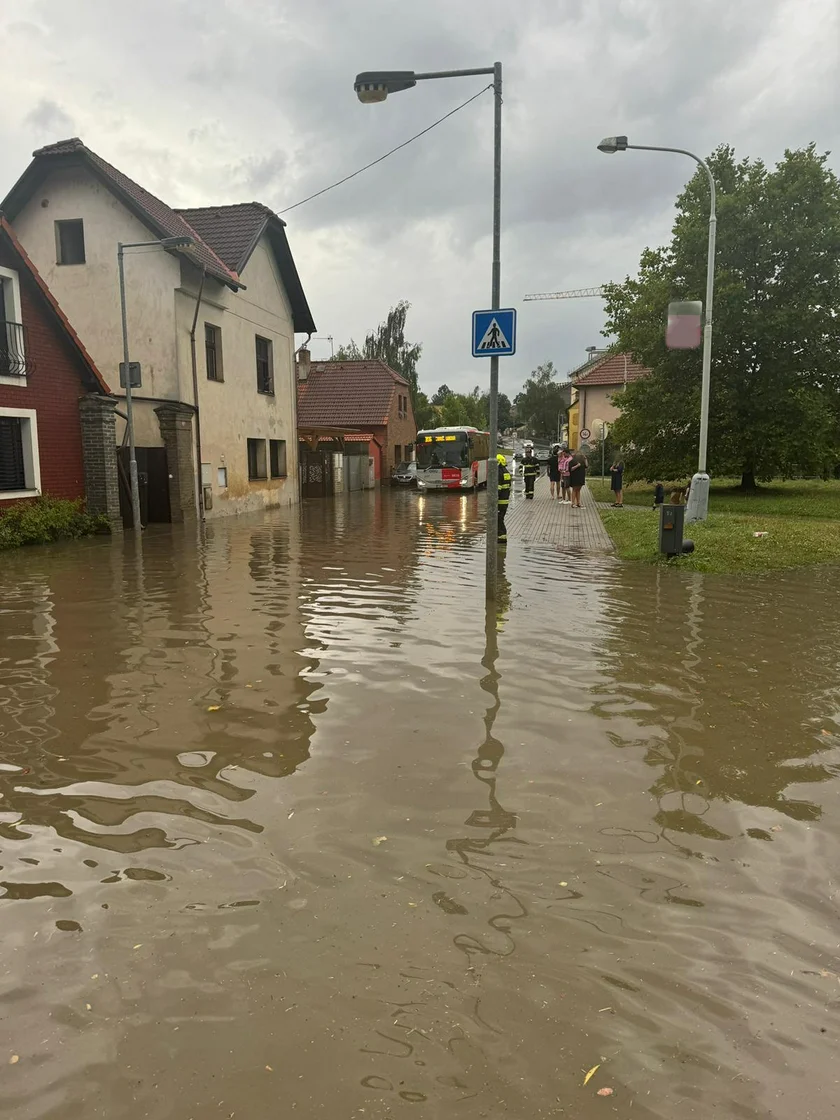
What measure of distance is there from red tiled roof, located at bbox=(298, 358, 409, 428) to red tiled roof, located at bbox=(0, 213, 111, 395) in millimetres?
23748

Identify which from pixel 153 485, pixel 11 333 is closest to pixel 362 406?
pixel 153 485

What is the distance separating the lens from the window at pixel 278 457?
27484 mm

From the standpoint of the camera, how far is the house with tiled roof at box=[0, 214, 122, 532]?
15.7 m

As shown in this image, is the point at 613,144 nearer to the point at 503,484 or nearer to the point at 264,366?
the point at 503,484

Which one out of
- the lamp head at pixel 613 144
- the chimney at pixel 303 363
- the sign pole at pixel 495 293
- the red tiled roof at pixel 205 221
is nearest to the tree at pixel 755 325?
the lamp head at pixel 613 144

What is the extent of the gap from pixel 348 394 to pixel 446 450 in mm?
11249

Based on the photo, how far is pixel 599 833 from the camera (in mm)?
3803

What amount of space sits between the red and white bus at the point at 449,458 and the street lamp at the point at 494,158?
2441 centimetres

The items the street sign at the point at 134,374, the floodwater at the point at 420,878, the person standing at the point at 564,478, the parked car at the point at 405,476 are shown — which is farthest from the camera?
the parked car at the point at 405,476

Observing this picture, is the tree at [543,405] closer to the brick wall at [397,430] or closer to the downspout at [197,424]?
the brick wall at [397,430]

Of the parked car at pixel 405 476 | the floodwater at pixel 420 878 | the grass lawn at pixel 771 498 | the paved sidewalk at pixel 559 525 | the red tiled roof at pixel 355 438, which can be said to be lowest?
the floodwater at pixel 420 878

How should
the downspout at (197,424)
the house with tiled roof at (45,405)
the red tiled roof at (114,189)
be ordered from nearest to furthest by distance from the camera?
the house with tiled roof at (45,405) → the red tiled roof at (114,189) → the downspout at (197,424)

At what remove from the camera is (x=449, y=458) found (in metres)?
34.1

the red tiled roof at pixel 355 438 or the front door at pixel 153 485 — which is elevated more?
the red tiled roof at pixel 355 438
